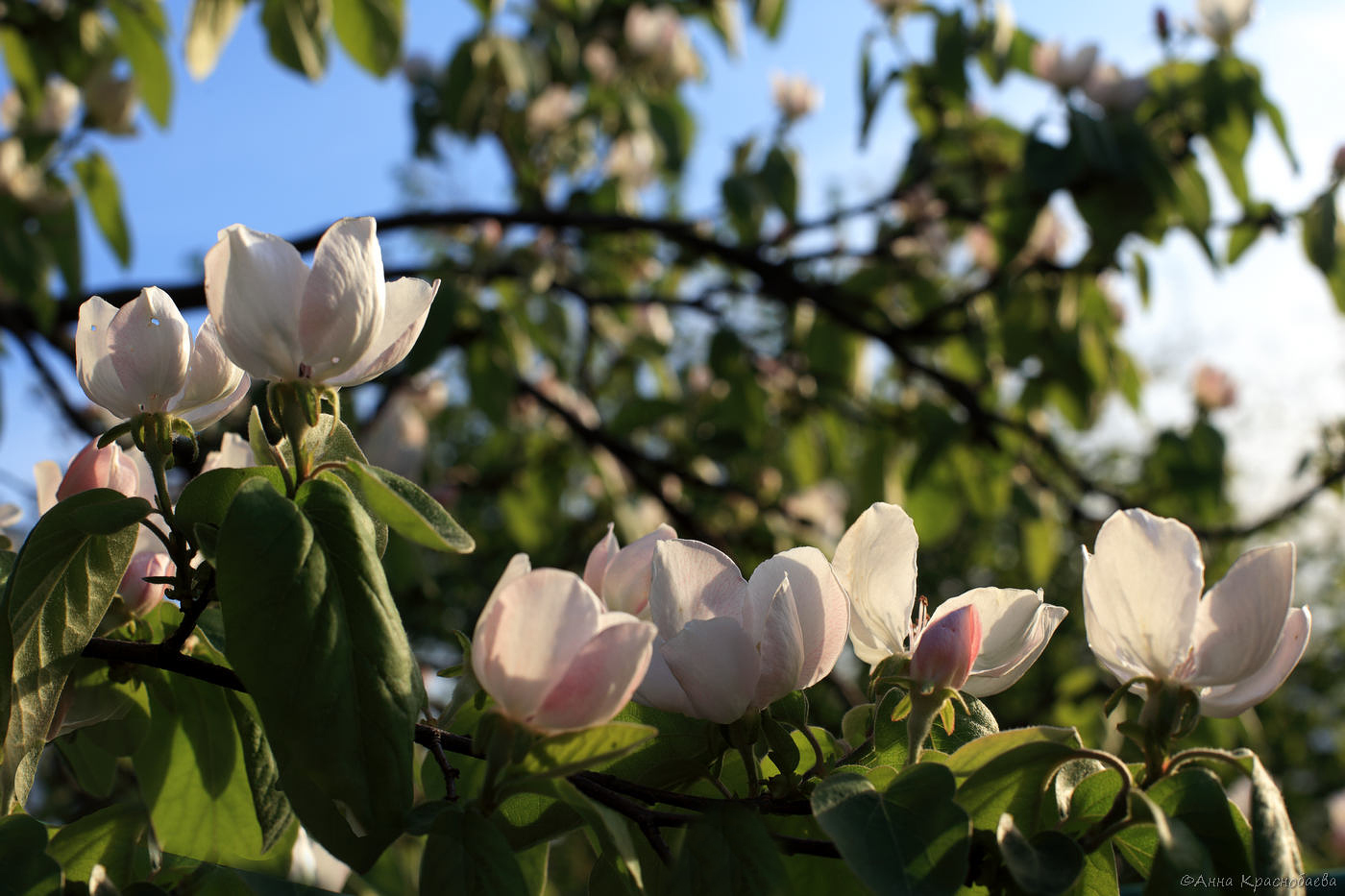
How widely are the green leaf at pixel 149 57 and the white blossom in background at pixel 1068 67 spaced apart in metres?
1.63

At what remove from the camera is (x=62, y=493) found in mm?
521

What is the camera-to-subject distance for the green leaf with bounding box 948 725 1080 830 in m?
0.41

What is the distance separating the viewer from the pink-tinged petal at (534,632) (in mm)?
401

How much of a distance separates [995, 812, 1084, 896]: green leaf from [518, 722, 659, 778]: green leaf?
0.14 meters

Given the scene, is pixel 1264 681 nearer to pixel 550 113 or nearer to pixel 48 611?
pixel 48 611

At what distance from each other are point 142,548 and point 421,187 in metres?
10.3

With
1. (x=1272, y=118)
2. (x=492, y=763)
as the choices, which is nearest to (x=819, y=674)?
(x=492, y=763)

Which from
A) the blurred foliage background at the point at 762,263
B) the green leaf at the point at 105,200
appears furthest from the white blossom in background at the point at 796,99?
the green leaf at the point at 105,200

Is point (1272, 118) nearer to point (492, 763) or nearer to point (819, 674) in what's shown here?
point (819, 674)

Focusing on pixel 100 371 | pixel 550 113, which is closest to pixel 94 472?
pixel 100 371

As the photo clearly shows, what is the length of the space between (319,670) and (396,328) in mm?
179

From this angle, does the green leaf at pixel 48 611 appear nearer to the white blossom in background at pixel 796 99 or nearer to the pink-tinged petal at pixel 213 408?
the pink-tinged petal at pixel 213 408

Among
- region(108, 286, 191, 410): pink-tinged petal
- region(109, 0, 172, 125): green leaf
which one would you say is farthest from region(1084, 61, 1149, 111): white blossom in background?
region(108, 286, 191, 410): pink-tinged petal

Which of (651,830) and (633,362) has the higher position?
(651,830)
